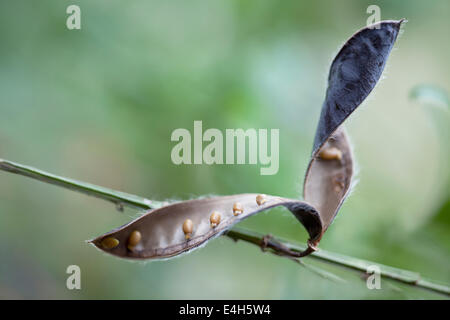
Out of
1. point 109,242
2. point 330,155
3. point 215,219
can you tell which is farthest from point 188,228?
point 330,155

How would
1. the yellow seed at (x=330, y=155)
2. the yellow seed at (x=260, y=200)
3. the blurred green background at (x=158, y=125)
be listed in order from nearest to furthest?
1. the yellow seed at (x=260, y=200)
2. the yellow seed at (x=330, y=155)
3. the blurred green background at (x=158, y=125)

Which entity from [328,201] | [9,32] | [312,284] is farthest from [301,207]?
[9,32]

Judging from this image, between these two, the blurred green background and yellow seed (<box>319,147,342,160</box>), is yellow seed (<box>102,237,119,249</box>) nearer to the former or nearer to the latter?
yellow seed (<box>319,147,342,160</box>)

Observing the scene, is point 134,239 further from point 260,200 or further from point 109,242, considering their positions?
point 260,200

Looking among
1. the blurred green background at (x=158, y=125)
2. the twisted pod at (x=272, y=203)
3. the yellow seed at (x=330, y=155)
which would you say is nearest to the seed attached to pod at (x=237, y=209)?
the twisted pod at (x=272, y=203)

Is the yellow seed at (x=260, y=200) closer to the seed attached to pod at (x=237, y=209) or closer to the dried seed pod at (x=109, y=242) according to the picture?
the seed attached to pod at (x=237, y=209)
